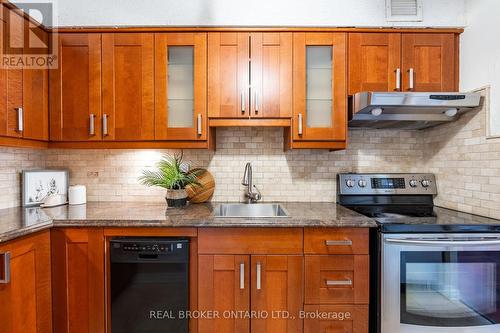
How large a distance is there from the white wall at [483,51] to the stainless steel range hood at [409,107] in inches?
4.4

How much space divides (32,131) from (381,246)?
2289mm

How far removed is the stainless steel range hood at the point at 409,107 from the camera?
1685 millimetres

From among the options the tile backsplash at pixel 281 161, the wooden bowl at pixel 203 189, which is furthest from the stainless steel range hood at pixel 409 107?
the wooden bowl at pixel 203 189

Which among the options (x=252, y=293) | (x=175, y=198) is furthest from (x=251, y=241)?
(x=175, y=198)

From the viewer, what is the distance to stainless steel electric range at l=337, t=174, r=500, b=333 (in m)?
1.49

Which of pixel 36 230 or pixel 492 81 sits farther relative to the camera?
pixel 492 81

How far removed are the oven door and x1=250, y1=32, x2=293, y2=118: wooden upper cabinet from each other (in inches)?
44.7

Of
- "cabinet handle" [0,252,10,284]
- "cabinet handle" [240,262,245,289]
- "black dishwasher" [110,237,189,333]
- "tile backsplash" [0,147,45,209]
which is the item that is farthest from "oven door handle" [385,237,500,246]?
"tile backsplash" [0,147,45,209]

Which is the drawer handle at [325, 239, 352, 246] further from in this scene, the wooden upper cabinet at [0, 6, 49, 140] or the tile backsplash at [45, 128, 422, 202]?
the wooden upper cabinet at [0, 6, 49, 140]

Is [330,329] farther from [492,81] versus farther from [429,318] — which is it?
[492,81]

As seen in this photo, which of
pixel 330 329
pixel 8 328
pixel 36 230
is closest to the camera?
pixel 8 328

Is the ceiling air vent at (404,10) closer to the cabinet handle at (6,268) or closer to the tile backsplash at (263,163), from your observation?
the tile backsplash at (263,163)

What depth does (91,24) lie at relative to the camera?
1901mm

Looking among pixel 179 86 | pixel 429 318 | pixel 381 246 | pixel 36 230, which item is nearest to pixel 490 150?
pixel 381 246
